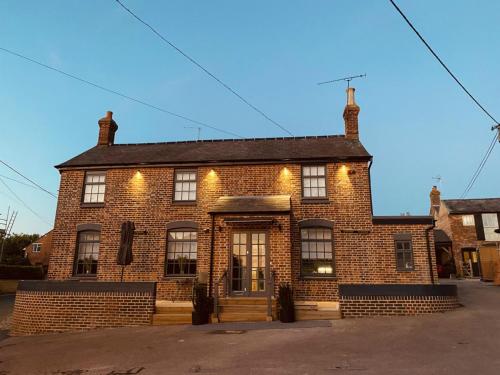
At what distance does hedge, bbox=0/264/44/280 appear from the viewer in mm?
26969

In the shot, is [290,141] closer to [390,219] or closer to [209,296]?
[390,219]

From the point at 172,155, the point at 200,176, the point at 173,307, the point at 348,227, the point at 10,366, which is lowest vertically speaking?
the point at 10,366

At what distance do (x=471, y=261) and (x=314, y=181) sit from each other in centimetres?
2009

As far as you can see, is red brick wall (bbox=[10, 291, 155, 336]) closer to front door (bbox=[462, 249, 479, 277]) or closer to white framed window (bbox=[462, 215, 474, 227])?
front door (bbox=[462, 249, 479, 277])

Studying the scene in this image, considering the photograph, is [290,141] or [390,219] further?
[290,141]

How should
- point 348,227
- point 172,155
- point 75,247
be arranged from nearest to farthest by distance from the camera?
point 348,227 < point 75,247 < point 172,155

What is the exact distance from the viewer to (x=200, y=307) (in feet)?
34.6

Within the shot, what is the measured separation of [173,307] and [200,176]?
220 inches

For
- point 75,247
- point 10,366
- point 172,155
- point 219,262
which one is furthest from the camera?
point 172,155

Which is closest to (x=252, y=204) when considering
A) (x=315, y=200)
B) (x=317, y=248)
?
→ (x=315, y=200)

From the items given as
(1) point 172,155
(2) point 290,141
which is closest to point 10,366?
(1) point 172,155

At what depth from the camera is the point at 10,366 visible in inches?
283

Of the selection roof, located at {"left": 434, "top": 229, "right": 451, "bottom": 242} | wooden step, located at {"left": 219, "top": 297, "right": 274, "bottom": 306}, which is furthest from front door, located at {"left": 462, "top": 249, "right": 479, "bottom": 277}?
wooden step, located at {"left": 219, "top": 297, "right": 274, "bottom": 306}

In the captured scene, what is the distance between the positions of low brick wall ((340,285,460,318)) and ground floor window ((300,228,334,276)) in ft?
9.19
